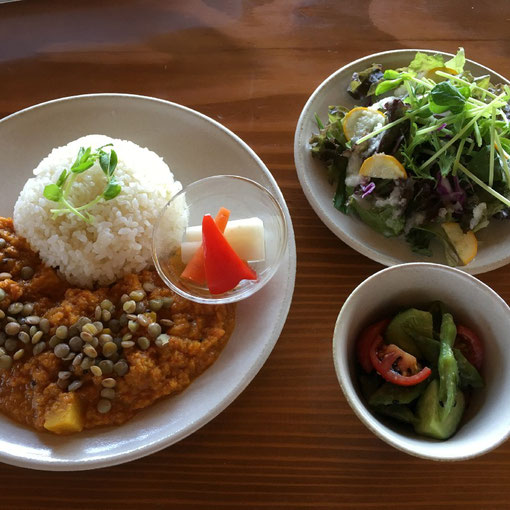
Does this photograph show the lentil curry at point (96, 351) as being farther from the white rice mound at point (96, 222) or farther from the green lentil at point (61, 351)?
the white rice mound at point (96, 222)

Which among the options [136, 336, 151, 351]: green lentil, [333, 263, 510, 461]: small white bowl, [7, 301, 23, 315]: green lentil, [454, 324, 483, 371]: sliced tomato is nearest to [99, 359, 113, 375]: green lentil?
[136, 336, 151, 351]: green lentil

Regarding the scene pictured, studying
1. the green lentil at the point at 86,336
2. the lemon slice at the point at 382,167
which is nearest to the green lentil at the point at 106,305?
the green lentil at the point at 86,336

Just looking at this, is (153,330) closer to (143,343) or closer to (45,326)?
(143,343)

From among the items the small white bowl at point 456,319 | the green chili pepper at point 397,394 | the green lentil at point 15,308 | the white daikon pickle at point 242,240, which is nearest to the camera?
the small white bowl at point 456,319

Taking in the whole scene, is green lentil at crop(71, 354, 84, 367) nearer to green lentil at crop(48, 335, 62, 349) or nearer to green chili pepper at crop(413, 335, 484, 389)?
green lentil at crop(48, 335, 62, 349)

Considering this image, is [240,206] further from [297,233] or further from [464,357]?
[464,357]
